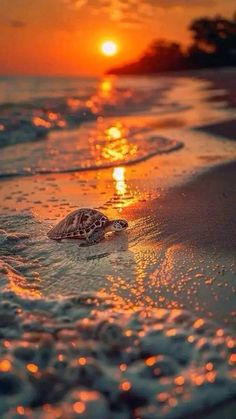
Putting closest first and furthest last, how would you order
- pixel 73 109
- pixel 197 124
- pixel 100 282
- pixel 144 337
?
1. pixel 144 337
2. pixel 100 282
3. pixel 197 124
4. pixel 73 109

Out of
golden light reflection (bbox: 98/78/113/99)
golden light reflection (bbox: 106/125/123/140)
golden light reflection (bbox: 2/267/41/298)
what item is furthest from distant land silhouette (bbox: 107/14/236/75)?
golden light reflection (bbox: 2/267/41/298)

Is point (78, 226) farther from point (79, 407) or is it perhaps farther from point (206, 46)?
point (206, 46)

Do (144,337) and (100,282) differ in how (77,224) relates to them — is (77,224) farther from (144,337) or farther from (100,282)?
(144,337)

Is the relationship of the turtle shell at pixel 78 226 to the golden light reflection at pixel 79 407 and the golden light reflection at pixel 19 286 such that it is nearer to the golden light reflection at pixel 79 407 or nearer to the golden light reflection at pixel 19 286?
the golden light reflection at pixel 19 286

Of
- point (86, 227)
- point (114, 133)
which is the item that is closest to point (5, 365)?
point (86, 227)

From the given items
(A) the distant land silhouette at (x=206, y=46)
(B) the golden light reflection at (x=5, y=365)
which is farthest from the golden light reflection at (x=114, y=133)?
(A) the distant land silhouette at (x=206, y=46)

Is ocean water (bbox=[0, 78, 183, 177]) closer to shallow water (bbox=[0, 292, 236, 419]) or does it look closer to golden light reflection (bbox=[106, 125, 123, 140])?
golden light reflection (bbox=[106, 125, 123, 140])

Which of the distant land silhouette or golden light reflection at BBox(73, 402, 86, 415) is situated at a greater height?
the distant land silhouette

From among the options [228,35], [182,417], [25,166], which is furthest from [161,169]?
[228,35]
